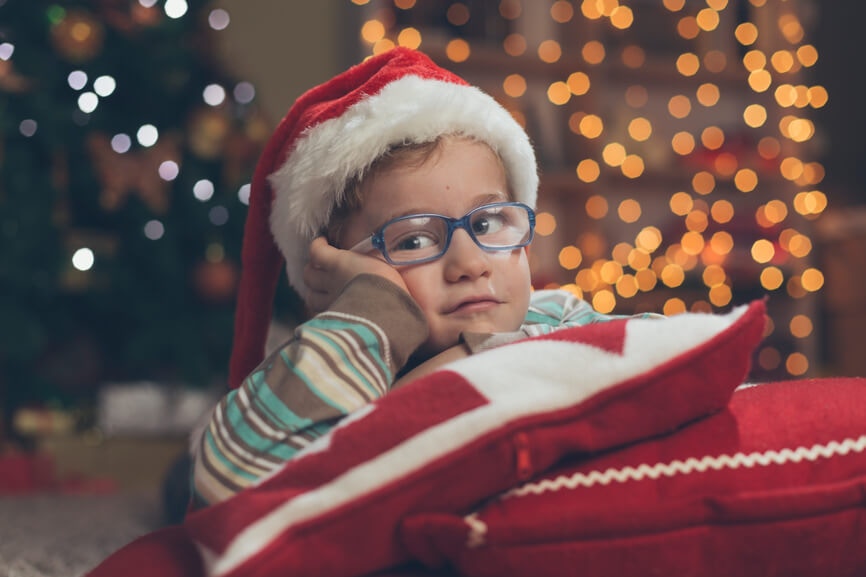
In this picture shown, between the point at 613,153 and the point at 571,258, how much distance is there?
51 centimetres

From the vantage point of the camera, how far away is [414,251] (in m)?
0.83

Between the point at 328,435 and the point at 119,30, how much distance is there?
7.31ft


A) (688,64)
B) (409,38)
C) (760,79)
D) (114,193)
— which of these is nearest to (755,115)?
(760,79)

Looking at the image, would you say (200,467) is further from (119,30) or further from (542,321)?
(119,30)

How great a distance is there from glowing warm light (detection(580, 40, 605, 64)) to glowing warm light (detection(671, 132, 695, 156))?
0.63 m

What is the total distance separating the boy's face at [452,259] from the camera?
2.70 feet

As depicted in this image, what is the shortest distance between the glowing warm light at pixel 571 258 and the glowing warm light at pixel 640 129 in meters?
0.62

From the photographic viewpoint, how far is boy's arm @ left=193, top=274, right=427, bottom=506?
0.62m

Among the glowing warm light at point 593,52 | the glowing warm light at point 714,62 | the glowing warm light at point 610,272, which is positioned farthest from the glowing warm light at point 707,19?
the glowing warm light at point 610,272

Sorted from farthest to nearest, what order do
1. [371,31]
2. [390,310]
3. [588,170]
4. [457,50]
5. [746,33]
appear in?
[746,33] < [588,170] < [457,50] < [371,31] < [390,310]

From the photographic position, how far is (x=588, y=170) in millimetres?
3234

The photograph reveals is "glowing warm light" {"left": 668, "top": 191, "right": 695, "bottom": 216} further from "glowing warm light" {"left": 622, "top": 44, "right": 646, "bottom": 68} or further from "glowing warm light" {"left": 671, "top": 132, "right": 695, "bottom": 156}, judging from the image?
"glowing warm light" {"left": 622, "top": 44, "right": 646, "bottom": 68}

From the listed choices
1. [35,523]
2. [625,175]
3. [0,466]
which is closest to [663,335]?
[35,523]

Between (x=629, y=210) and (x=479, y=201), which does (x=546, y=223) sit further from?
(x=479, y=201)
